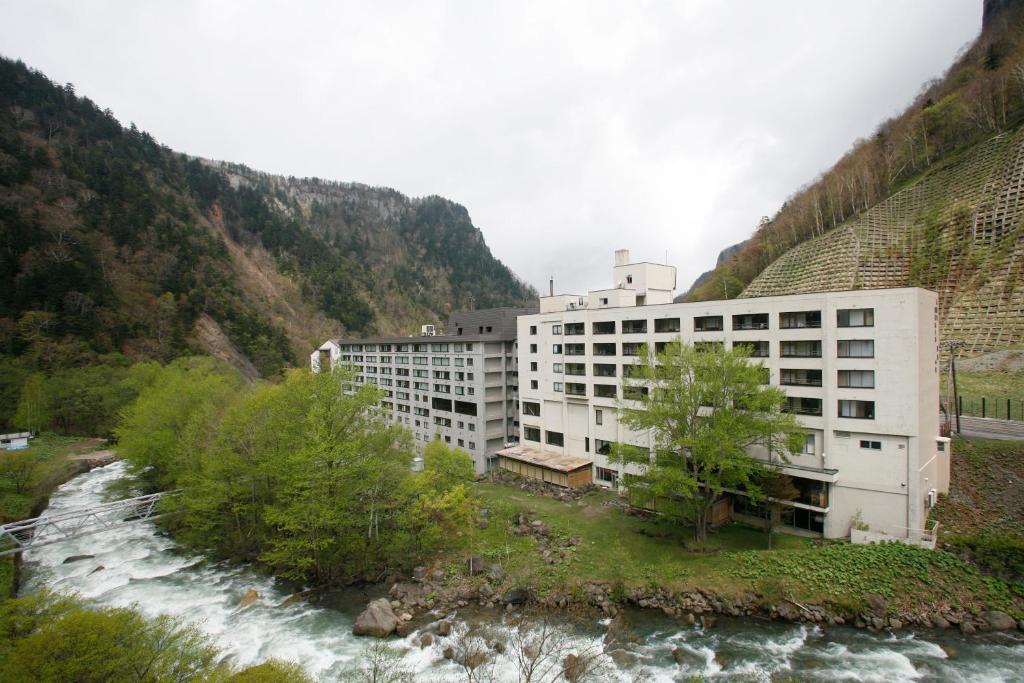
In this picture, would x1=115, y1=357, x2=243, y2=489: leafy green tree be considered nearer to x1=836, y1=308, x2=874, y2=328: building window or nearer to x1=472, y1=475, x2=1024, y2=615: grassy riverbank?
x1=472, y1=475, x2=1024, y2=615: grassy riverbank

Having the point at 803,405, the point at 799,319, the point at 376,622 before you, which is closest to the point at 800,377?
the point at 803,405

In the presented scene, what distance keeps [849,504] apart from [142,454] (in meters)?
46.7

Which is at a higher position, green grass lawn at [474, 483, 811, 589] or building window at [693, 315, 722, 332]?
building window at [693, 315, 722, 332]

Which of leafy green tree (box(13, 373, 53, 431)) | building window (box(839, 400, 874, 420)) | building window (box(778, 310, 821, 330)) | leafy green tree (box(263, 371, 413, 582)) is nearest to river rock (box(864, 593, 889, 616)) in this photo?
building window (box(839, 400, 874, 420))

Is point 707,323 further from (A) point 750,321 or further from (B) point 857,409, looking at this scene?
(B) point 857,409

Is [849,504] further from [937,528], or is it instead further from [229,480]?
[229,480]

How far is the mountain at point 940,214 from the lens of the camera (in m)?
47.5

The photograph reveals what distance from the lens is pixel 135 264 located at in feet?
255

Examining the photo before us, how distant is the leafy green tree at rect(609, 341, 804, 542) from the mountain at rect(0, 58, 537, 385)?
71.0 meters

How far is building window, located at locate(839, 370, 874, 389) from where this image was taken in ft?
80.0

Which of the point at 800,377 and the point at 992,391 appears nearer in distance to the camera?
the point at 800,377

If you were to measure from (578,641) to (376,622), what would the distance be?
9101 mm

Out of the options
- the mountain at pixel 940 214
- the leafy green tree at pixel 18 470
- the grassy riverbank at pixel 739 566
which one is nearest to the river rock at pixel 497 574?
the grassy riverbank at pixel 739 566

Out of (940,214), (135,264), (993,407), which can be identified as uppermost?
(940,214)
